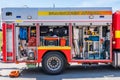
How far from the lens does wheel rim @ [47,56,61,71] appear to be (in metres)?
12.9

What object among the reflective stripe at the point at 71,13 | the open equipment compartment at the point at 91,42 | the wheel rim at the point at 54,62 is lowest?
the wheel rim at the point at 54,62

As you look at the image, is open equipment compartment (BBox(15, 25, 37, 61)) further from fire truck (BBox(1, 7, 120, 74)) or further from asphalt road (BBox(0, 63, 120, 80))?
asphalt road (BBox(0, 63, 120, 80))

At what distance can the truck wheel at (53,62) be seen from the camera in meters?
12.9

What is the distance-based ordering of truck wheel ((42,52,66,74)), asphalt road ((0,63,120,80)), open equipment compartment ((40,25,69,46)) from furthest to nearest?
open equipment compartment ((40,25,69,46))
truck wheel ((42,52,66,74))
asphalt road ((0,63,120,80))

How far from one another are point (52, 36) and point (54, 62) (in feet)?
3.66

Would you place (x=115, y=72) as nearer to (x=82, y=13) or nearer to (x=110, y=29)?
(x=110, y=29)

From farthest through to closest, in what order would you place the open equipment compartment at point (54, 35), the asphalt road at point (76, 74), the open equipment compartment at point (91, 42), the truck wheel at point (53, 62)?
the open equipment compartment at point (91, 42)
the open equipment compartment at point (54, 35)
the truck wheel at point (53, 62)
the asphalt road at point (76, 74)

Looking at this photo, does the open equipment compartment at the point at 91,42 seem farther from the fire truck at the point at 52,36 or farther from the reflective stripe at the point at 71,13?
the reflective stripe at the point at 71,13

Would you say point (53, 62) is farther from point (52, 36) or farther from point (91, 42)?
point (91, 42)

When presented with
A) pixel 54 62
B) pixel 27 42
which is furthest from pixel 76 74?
pixel 27 42

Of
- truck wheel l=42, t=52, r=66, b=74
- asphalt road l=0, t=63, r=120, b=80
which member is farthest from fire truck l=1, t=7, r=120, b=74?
asphalt road l=0, t=63, r=120, b=80

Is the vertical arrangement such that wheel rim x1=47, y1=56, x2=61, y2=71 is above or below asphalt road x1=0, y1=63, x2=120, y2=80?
above

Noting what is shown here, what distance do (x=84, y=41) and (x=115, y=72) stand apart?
192cm

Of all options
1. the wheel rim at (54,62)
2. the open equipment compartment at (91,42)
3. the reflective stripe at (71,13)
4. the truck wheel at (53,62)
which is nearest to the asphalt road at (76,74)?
the truck wheel at (53,62)
